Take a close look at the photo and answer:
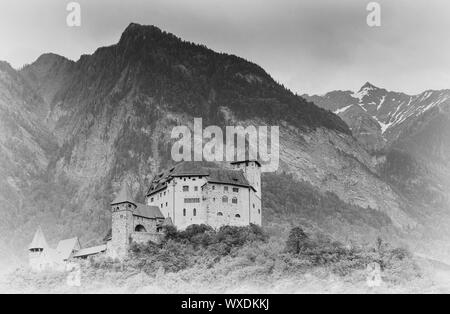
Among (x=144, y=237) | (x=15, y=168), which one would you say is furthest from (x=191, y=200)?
(x=15, y=168)

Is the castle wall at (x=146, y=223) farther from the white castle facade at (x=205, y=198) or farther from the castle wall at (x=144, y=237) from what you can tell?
the white castle facade at (x=205, y=198)

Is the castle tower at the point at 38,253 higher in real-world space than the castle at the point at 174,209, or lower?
lower

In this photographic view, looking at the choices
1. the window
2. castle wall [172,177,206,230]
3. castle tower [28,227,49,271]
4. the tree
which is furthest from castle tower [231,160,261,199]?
castle tower [28,227,49,271]

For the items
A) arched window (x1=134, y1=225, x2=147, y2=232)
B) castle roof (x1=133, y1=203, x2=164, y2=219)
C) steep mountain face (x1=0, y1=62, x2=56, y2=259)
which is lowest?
arched window (x1=134, y1=225, x2=147, y2=232)

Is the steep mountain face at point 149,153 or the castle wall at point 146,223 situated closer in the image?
the castle wall at point 146,223

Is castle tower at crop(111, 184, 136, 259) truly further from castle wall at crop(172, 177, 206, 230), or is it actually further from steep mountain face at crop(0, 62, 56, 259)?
steep mountain face at crop(0, 62, 56, 259)

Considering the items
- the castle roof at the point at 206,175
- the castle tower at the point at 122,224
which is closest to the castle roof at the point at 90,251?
the castle tower at the point at 122,224

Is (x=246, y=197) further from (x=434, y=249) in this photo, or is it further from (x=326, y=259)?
(x=434, y=249)
